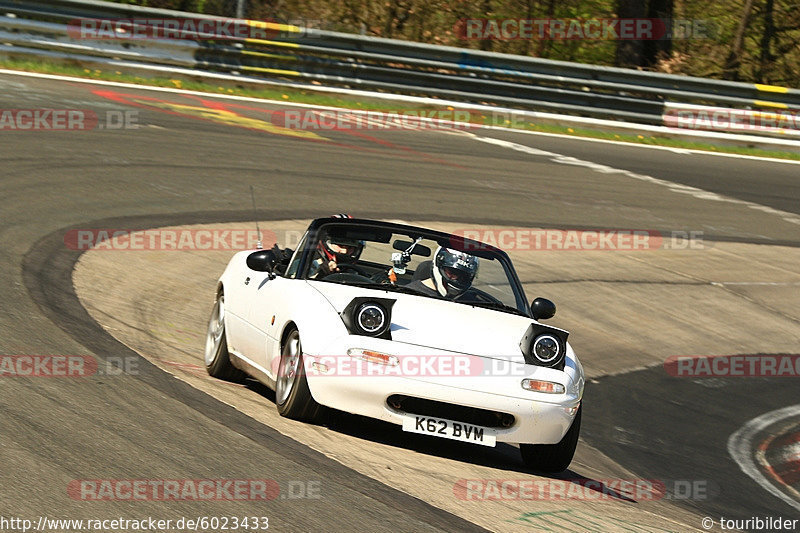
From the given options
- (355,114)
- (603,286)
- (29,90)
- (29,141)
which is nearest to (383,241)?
(603,286)

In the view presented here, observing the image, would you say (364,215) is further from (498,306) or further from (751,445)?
(498,306)

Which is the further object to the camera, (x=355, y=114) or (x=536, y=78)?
(x=536, y=78)

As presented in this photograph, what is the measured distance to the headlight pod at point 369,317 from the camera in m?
6.63

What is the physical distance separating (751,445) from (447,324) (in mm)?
3636

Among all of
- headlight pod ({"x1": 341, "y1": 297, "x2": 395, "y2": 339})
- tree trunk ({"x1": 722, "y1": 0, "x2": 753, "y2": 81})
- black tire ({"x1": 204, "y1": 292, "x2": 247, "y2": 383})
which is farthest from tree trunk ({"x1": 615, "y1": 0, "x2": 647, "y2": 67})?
headlight pod ({"x1": 341, "y1": 297, "x2": 395, "y2": 339})

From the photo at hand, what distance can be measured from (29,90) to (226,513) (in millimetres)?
14895

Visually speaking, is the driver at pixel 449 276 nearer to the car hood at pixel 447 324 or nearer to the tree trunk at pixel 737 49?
the car hood at pixel 447 324

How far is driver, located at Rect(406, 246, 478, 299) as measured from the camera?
761 cm

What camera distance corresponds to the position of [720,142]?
23750mm

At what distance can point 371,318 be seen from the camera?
666 centimetres

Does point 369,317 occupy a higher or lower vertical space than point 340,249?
lower

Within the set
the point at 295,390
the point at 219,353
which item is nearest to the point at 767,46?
the point at 219,353

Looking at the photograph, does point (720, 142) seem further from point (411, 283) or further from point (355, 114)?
point (411, 283)

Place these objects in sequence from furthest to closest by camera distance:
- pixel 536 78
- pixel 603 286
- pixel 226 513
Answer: pixel 536 78, pixel 603 286, pixel 226 513
